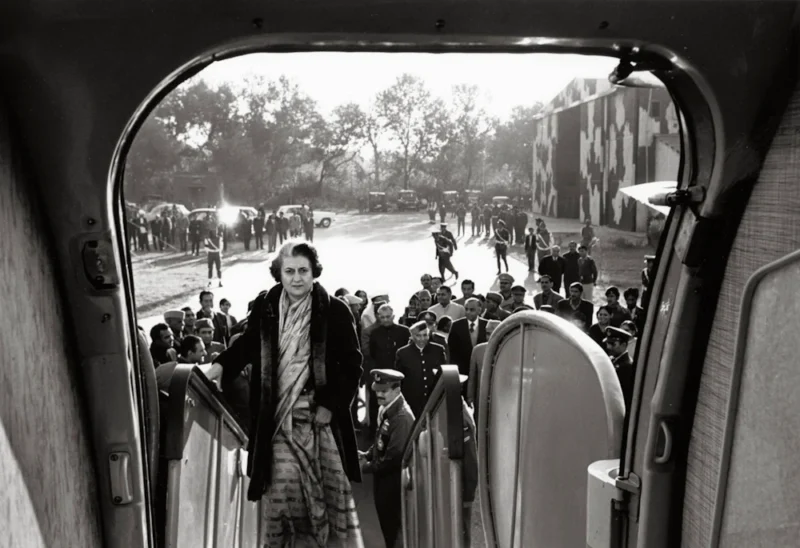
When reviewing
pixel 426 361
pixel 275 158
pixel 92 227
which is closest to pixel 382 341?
pixel 426 361

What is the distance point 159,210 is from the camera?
107 ft

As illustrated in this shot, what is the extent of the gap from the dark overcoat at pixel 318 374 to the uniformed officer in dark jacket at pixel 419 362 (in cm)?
452

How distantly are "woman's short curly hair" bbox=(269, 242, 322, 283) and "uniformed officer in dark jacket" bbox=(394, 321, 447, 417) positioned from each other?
4574 millimetres

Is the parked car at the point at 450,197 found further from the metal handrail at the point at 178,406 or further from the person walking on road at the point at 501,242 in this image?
Answer: the metal handrail at the point at 178,406

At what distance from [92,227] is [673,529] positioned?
1.57 meters

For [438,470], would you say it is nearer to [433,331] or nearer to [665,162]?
[433,331]

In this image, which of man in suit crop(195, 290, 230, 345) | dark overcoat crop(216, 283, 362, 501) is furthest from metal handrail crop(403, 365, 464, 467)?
man in suit crop(195, 290, 230, 345)

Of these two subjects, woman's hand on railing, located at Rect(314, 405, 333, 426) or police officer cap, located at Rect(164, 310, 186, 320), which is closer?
woman's hand on railing, located at Rect(314, 405, 333, 426)

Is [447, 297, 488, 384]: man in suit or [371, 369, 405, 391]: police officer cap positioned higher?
[371, 369, 405, 391]: police officer cap

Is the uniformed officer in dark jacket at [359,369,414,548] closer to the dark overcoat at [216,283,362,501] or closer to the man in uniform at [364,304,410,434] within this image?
the dark overcoat at [216,283,362,501]

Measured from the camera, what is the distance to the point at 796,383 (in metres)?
1.70

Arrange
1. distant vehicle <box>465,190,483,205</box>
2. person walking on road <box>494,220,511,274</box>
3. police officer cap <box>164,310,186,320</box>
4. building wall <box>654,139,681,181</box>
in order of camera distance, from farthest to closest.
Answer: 1. distant vehicle <box>465,190,483,205</box>
2. person walking on road <box>494,220,511,274</box>
3. building wall <box>654,139,681,181</box>
4. police officer cap <box>164,310,186,320</box>

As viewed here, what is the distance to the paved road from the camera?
22.8 meters

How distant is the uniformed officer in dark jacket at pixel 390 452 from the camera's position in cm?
677
